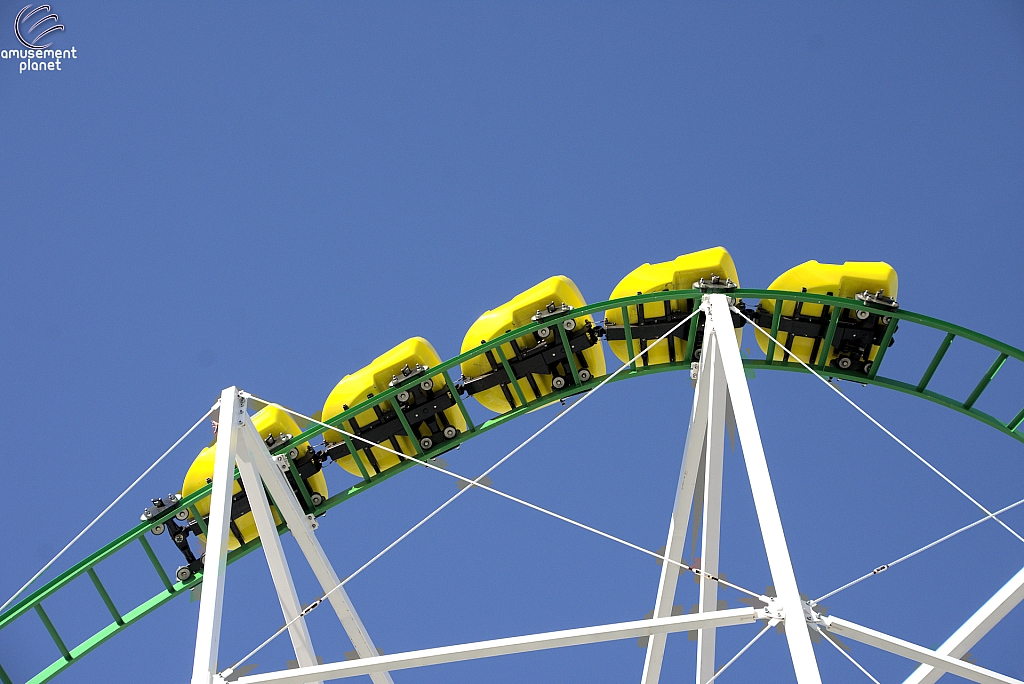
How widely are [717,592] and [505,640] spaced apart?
9.08ft

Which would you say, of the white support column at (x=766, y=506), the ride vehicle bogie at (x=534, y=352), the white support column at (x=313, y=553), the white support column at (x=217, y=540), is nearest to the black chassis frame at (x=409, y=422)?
the ride vehicle bogie at (x=534, y=352)

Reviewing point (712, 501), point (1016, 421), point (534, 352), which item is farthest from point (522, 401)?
point (1016, 421)

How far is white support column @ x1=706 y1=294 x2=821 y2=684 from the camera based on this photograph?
19.0ft

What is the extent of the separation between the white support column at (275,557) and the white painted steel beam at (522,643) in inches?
61.3

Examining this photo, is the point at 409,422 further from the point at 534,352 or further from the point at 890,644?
the point at 890,644

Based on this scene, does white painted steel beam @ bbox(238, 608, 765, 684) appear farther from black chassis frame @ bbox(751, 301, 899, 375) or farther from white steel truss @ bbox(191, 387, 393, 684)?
black chassis frame @ bbox(751, 301, 899, 375)

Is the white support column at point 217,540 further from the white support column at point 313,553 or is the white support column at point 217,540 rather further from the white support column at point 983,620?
the white support column at point 983,620

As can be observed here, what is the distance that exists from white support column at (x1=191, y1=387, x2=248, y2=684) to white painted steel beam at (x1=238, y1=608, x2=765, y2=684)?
304mm

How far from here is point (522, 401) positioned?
10312 mm

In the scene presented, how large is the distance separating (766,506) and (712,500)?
1.90 metres

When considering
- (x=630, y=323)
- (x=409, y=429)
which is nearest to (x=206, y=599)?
(x=409, y=429)

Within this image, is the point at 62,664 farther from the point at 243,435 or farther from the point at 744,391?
the point at 744,391

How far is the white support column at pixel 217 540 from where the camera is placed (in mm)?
6723

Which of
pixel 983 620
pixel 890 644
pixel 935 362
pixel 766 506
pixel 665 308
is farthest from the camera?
pixel 665 308
